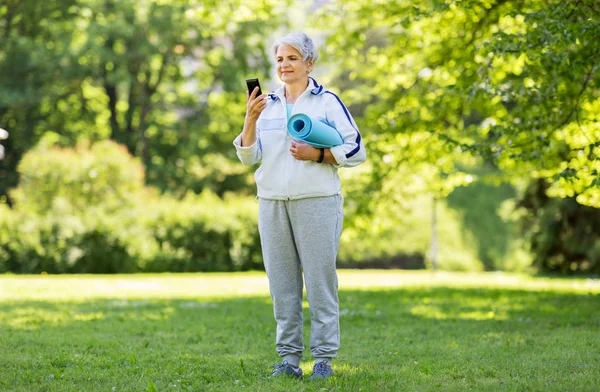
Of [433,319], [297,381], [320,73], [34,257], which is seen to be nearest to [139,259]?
[34,257]

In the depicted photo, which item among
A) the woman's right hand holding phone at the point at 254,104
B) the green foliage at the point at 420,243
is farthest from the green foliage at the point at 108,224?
the woman's right hand holding phone at the point at 254,104

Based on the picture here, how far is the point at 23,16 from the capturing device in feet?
84.6

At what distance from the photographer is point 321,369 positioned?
4.35m

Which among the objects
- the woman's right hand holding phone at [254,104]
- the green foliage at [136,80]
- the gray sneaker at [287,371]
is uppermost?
the green foliage at [136,80]

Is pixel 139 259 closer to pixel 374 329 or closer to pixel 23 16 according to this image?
pixel 374 329

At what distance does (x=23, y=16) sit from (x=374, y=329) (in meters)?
22.4

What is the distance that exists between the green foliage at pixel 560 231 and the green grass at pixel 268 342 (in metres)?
8.62

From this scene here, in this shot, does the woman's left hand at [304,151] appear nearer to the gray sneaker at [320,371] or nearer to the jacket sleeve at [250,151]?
the jacket sleeve at [250,151]

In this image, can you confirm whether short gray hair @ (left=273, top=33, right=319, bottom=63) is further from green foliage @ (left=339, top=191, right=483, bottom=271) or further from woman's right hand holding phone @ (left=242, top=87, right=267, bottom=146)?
green foliage @ (left=339, top=191, right=483, bottom=271)

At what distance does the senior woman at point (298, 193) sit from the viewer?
4.23 meters

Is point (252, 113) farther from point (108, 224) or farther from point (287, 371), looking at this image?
point (108, 224)

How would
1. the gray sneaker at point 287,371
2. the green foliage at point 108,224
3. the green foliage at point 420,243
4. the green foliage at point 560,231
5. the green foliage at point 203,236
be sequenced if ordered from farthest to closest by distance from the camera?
the green foliage at point 420,243, the green foliage at point 560,231, the green foliage at point 203,236, the green foliage at point 108,224, the gray sneaker at point 287,371

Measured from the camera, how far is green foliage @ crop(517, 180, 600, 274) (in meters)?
19.0

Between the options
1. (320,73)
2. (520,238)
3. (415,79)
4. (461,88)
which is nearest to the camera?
(461,88)
